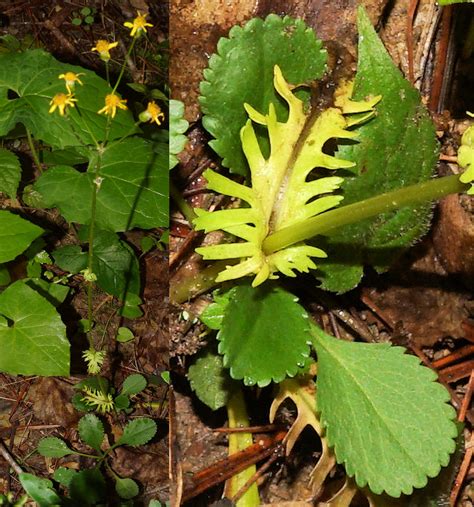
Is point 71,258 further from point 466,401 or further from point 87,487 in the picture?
point 466,401

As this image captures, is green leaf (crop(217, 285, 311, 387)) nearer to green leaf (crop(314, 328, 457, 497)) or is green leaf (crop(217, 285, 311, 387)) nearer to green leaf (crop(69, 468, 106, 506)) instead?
green leaf (crop(314, 328, 457, 497))

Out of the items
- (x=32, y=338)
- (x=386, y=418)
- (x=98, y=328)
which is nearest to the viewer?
(x=386, y=418)

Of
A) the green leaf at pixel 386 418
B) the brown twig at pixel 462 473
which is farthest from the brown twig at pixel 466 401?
the green leaf at pixel 386 418

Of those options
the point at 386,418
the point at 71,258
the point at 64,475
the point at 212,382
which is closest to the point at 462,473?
the point at 386,418

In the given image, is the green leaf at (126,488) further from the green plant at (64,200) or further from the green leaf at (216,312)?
the green leaf at (216,312)

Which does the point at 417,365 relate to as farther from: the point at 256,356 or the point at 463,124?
the point at 463,124
